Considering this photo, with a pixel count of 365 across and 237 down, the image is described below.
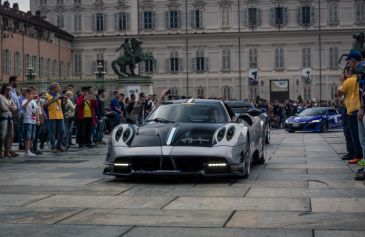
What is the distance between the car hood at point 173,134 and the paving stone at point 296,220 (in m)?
3.14

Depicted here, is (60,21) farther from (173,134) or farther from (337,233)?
(337,233)

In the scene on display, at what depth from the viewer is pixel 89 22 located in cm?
7631

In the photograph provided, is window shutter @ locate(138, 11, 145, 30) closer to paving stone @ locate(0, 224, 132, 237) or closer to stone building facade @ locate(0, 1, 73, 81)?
stone building facade @ locate(0, 1, 73, 81)

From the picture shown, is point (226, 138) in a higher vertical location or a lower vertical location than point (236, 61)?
lower

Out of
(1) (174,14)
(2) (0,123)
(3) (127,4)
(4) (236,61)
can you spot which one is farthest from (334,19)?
(2) (0,123)

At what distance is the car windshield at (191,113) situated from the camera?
11.7m

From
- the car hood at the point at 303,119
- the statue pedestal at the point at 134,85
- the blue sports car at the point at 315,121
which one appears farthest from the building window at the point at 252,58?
the car hood at the point at 303,119

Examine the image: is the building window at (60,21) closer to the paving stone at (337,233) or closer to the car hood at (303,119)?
the car hood at (303,119)

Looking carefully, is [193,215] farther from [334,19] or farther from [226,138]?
[334,19]

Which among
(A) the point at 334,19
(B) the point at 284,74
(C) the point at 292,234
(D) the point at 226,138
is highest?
(A) the point at 334,19

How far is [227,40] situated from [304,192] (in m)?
64.6

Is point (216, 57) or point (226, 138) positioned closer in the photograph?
point (226, 138)

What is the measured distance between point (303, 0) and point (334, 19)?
3.89m

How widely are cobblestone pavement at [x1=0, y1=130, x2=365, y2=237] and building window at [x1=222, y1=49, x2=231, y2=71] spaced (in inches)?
2378
